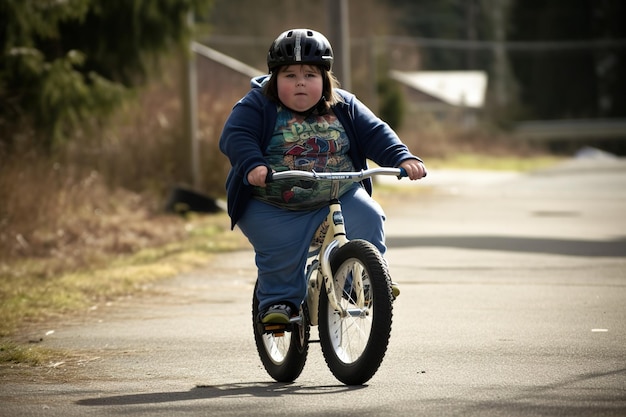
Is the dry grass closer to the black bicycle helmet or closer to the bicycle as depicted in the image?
the bicycle

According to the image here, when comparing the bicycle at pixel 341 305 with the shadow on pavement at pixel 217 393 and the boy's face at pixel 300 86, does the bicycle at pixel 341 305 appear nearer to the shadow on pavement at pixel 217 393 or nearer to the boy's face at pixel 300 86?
the shadow on pavement at pixel 217 393

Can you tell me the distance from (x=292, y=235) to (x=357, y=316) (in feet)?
1.95

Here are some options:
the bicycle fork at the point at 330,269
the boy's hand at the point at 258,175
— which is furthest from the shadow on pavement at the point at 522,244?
the boy's hand at the point at 258,175

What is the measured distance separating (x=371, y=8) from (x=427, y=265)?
185 feet

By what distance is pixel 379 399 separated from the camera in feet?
19.5

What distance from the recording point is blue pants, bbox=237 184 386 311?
259 inches

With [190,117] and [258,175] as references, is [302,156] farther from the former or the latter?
[190,117]

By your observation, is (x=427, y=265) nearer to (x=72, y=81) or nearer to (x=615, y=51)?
(x=72, y=81)

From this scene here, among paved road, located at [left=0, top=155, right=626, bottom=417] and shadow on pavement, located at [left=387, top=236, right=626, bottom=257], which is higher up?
shadow on pavement, located at [left=387, top=236, right=626, bottom=257]

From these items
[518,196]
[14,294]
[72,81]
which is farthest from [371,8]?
[14,294]

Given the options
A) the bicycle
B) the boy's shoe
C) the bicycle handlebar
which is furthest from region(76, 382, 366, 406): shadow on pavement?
the bicycle handlebar

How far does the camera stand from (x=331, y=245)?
6484 millimetres

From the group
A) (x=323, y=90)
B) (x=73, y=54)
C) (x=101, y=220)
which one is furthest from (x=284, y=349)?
(x=101, y=220)

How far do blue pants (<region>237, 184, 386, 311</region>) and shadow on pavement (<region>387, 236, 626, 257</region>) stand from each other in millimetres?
6917
